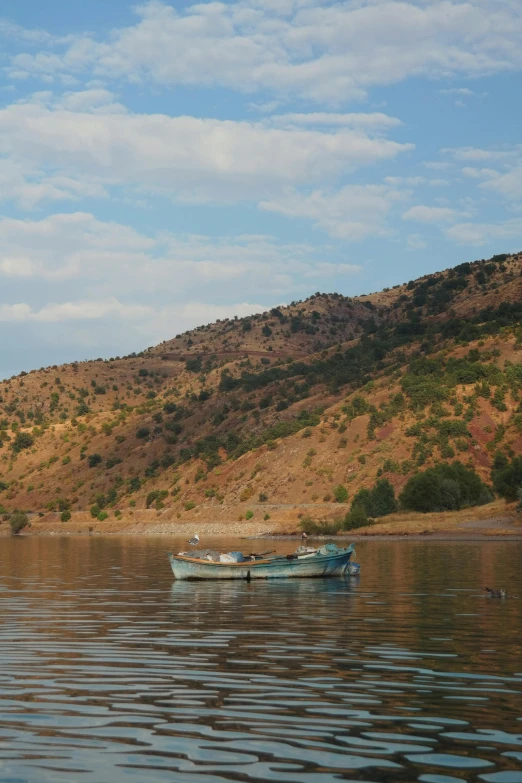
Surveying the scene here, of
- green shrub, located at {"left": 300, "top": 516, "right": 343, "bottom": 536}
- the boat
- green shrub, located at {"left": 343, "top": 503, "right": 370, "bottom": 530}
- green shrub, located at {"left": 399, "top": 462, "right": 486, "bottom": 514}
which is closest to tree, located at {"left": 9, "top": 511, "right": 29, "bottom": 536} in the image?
green shrub, located at {"left": 300, "top": 516, "right": 343, "bottom": 536}

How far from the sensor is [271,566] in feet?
144

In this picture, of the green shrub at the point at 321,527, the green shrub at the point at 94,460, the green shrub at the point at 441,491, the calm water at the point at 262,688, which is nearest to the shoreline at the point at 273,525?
the green shrub at the point at 321,527

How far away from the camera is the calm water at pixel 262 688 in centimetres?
1280

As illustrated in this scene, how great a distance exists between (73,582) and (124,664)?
2397 centimetres

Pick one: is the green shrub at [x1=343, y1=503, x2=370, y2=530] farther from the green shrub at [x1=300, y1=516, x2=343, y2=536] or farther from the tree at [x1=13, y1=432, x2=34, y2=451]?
the tree at [x1=13, y1=432, x2=34, y2=451]

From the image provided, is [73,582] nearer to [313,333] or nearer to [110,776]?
[110,776]

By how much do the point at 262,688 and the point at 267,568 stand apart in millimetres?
26434

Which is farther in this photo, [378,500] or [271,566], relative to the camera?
[378,500]

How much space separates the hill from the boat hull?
5336 centimetres

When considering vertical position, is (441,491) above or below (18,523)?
above

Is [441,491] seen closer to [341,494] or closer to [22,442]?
[341,494]

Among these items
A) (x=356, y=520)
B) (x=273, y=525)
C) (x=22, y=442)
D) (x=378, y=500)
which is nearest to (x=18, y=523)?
(x=22, y=442)

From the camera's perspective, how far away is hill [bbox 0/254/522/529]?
108 meters

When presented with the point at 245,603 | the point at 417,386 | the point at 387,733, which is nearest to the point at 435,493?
the point at 417,386
